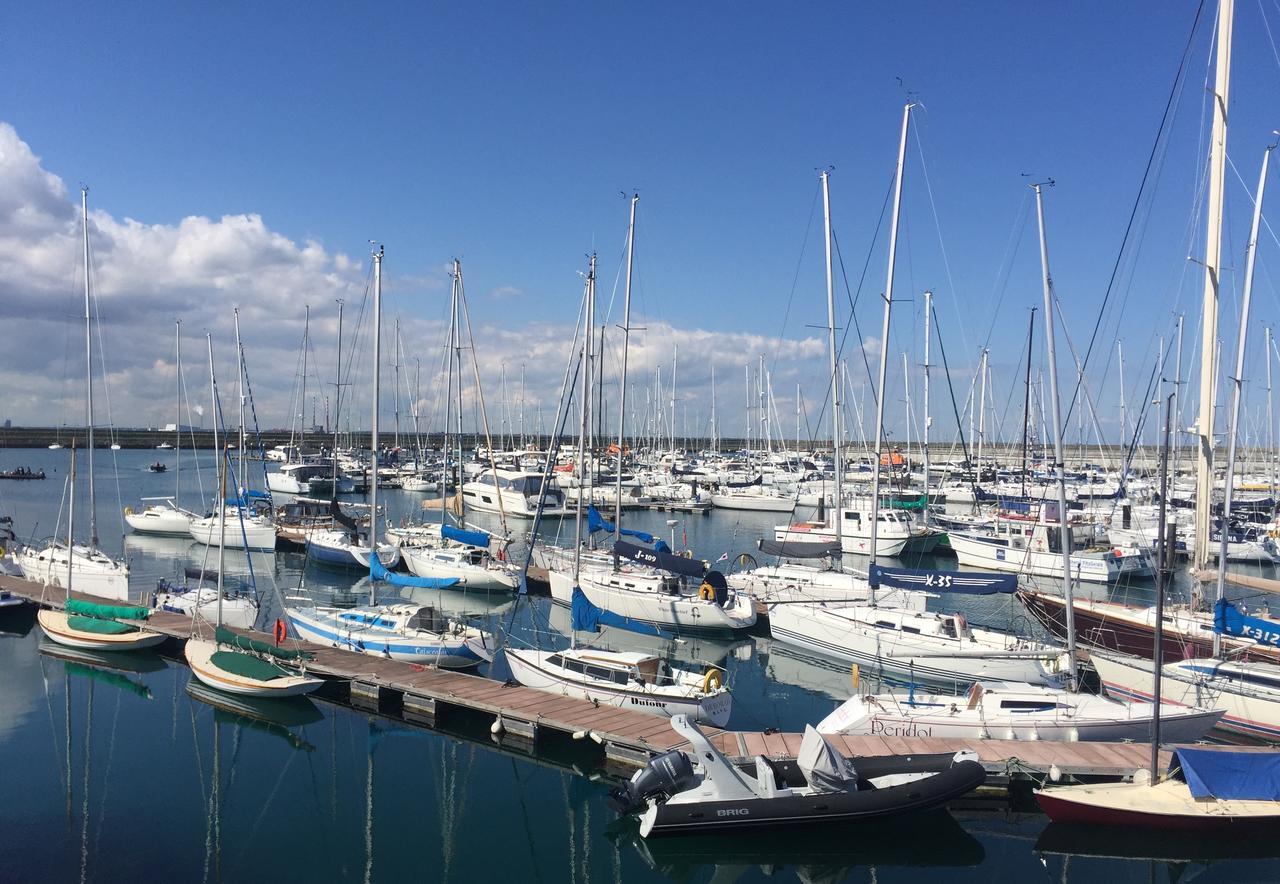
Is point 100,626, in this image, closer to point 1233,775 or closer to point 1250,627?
point 1233,775

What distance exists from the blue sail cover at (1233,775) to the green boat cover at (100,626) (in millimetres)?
32198

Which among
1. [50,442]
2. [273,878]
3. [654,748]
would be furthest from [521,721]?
[50,442]

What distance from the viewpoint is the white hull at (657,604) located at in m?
33.9

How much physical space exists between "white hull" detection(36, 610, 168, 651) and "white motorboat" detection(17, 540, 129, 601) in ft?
14.7

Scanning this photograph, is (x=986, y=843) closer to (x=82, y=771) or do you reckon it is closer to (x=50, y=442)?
(x=82, y=771)

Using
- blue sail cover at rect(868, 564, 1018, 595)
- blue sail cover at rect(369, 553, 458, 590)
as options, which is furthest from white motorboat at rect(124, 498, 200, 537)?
blue sail cover at rect(868, 564, 1018, 595)

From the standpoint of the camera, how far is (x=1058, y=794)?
18.2 meters

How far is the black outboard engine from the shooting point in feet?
60.1

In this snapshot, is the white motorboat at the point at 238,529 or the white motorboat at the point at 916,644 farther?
the white motorboat at the point at 238,529

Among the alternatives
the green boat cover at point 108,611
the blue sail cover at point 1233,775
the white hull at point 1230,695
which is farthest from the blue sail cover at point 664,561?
the blue sail cover at point 1233,775

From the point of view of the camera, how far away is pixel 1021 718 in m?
21.5

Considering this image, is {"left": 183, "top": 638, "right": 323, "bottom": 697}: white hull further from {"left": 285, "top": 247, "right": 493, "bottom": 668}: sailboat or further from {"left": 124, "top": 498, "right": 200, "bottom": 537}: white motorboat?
{"left": 124, "top": 498, "right": 200, "bottom": 537}: white motorboat

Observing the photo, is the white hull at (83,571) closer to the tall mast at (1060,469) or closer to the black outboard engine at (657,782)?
the black outboard engine at (657,782)

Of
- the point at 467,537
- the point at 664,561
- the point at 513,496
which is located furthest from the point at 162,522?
the point at 664,561
